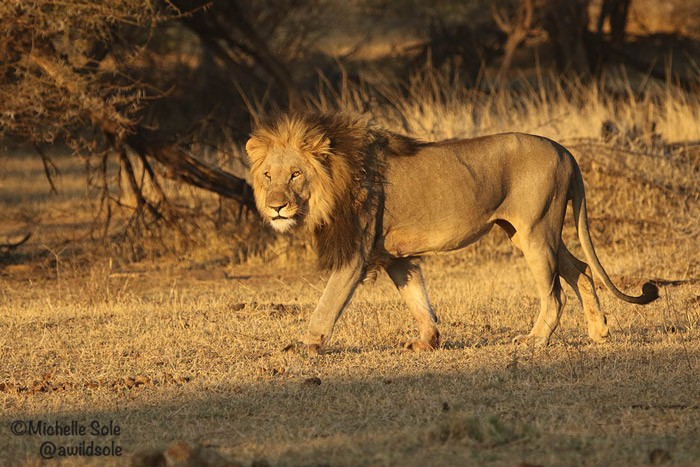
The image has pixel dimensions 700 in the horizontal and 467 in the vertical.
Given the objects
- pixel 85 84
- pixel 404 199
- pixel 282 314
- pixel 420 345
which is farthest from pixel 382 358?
pixel 85 84

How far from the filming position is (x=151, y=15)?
33.3ft

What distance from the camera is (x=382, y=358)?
653 cm

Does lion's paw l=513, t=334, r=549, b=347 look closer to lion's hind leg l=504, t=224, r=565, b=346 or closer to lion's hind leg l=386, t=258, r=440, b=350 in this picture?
lion's hind leg l=504, t=224, r=565, b=346

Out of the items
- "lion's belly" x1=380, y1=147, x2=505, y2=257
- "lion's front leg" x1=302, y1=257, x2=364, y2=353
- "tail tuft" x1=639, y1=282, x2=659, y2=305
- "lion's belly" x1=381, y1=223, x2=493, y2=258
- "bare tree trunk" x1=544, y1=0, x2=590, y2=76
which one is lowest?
"bare tree trunk" x1=544, y1=0, x2=590, y2=76

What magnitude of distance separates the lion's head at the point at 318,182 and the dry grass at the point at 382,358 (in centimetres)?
73

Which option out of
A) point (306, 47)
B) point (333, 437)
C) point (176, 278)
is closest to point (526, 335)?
point (333, 437)

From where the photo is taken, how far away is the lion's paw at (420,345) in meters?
6.76

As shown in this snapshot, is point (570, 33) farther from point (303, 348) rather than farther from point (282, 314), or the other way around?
point (303, 348)

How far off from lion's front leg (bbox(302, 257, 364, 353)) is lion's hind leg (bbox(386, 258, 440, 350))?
1.73ft

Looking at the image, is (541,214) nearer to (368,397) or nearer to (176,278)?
(368,397)

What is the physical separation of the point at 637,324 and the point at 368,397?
2655mm

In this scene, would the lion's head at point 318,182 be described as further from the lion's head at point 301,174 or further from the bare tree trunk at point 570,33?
the bare tree trunk at point 570,33

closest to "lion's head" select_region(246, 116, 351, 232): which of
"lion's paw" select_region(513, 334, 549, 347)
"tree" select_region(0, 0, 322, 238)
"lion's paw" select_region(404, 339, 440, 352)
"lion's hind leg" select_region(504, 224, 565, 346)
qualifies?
"lion's paw" select_region(404, 339, 440, 352)

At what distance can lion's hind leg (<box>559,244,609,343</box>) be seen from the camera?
693 centimetres
